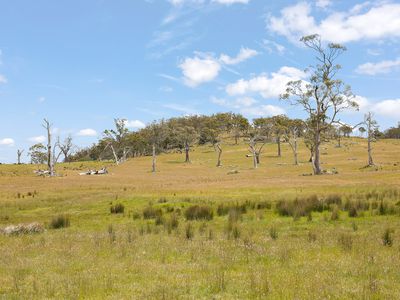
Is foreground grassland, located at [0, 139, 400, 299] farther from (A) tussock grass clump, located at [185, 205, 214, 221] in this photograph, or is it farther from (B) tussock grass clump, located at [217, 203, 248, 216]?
(B) tussock grass clump, located at [217, 203, 248, 216]

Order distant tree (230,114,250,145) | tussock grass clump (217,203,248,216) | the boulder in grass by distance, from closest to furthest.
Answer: the boulder in grass < tussock grass clump (217,203,248,216) < distant tree (230,114,250,145)

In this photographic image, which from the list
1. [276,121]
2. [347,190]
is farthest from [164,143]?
[347,190]

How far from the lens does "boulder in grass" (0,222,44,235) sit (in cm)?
1875

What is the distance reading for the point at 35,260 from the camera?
1299cm

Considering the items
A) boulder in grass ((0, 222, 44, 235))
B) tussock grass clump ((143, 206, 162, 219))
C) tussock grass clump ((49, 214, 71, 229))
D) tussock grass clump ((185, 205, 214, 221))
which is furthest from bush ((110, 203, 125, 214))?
boulder in grass ((0, 222, 44, 235))

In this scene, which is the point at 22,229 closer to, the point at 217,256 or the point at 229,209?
the point at 217,256

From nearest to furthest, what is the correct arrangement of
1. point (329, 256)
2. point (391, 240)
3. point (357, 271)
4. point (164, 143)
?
point (357, 271), point (329, 256), point (391, 240), point (164, 143)

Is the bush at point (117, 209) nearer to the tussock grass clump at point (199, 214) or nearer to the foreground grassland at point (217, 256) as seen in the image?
the foreground grassland at point (217, 256)

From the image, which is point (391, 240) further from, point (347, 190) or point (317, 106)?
point (317, 106)

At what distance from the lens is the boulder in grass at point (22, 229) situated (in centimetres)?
1875

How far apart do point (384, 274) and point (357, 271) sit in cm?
62

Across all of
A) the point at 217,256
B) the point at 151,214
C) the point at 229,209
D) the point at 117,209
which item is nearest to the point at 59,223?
the point at 151,214

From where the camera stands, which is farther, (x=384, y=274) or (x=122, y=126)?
(x=122, y=126)

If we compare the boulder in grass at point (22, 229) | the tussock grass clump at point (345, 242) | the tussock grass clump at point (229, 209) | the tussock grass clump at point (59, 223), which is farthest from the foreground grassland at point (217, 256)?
the boulder in grass at point (22, 229)
